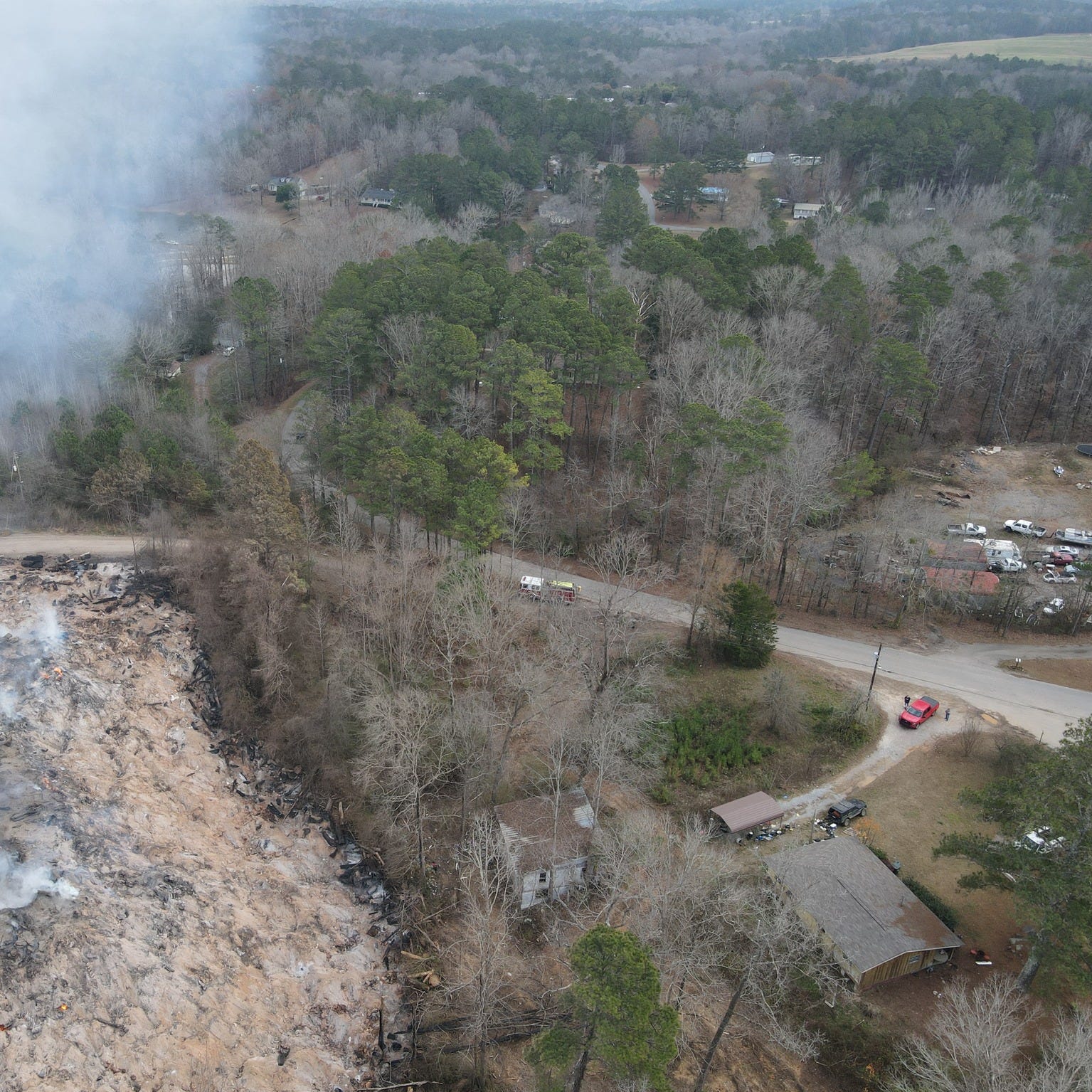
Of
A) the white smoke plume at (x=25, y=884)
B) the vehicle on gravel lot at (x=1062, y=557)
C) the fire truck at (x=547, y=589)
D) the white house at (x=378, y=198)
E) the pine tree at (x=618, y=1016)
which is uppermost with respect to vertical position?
the white house at (x=378, y=198)

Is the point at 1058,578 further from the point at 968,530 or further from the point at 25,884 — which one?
the point at 25,884

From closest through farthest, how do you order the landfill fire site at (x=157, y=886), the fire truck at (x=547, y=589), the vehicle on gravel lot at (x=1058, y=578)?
the landfill fire site at (x=157, y=886) → the fire truck at (x=547, y=589) → the vehicle on gravel lot at (x=1058, y=578)

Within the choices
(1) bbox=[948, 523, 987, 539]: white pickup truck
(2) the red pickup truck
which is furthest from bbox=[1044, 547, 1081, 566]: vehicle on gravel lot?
(2) the red pickup truck

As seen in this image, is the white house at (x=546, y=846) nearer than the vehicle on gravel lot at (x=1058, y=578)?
Yes

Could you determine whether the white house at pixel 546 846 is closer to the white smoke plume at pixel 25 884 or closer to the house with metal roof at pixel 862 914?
the house with metal roof at pixel 862 914

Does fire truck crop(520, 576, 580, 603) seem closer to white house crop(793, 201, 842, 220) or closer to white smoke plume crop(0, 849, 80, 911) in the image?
white smoke plume crop(0, 849, 80, 911)

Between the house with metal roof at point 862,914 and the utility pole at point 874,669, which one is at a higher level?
the utility pole at point 874,669

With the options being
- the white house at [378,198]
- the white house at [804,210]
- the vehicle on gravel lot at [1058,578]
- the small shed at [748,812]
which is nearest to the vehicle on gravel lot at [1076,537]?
the vehicle on gravel lot at [1058,578]

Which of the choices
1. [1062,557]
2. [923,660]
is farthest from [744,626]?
[1062,557]
